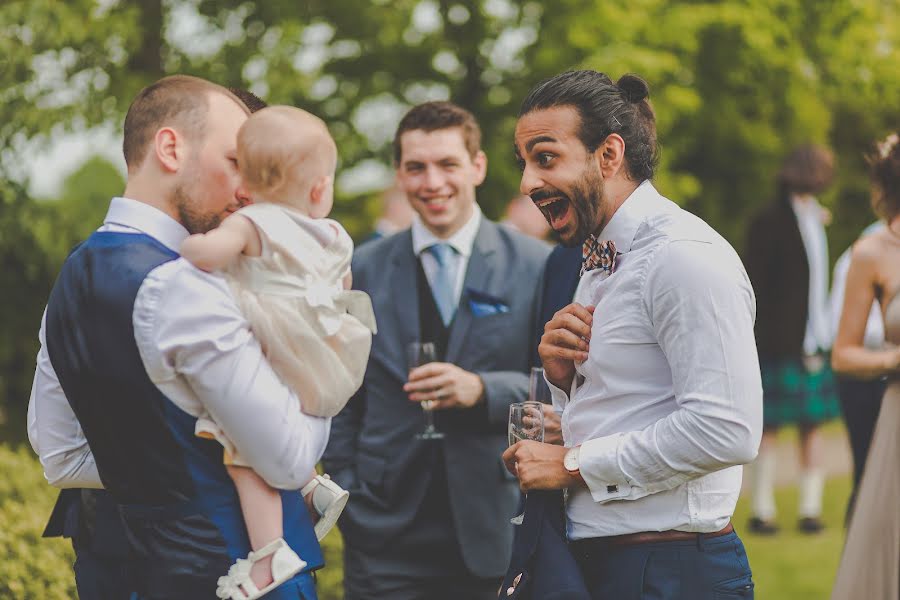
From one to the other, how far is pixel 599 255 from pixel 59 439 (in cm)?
160

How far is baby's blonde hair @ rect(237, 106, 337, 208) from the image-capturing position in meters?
2.62

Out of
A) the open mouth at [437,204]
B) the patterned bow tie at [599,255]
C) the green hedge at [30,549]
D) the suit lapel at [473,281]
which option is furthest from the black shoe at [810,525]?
the patterned bow tie at [599,255]

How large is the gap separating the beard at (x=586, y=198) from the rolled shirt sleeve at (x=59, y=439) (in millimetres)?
1440

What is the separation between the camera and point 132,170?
2.94 metres

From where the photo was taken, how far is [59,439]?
9.93 feet

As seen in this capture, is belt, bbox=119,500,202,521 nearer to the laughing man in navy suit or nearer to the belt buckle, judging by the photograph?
the laughing man in navy suit

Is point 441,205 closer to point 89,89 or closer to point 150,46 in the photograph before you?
point 89,89

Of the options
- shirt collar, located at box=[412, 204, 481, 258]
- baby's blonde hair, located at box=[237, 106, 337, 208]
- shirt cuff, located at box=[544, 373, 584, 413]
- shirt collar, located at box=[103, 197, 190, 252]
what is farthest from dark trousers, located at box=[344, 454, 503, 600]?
baby's blonde hair, located at box=[237, 106, 337, 208]

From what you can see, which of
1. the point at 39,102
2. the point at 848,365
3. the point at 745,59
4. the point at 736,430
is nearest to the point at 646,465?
the point at 736,430

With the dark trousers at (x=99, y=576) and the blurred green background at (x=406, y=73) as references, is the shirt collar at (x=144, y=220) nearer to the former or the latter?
the dark trousers at (x=99, y=576)

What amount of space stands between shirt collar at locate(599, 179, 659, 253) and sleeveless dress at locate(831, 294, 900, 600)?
200 cm

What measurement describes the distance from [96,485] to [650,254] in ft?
5.46

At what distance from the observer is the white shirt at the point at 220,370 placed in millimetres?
2488

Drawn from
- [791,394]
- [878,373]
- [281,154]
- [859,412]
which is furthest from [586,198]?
[791,394]
